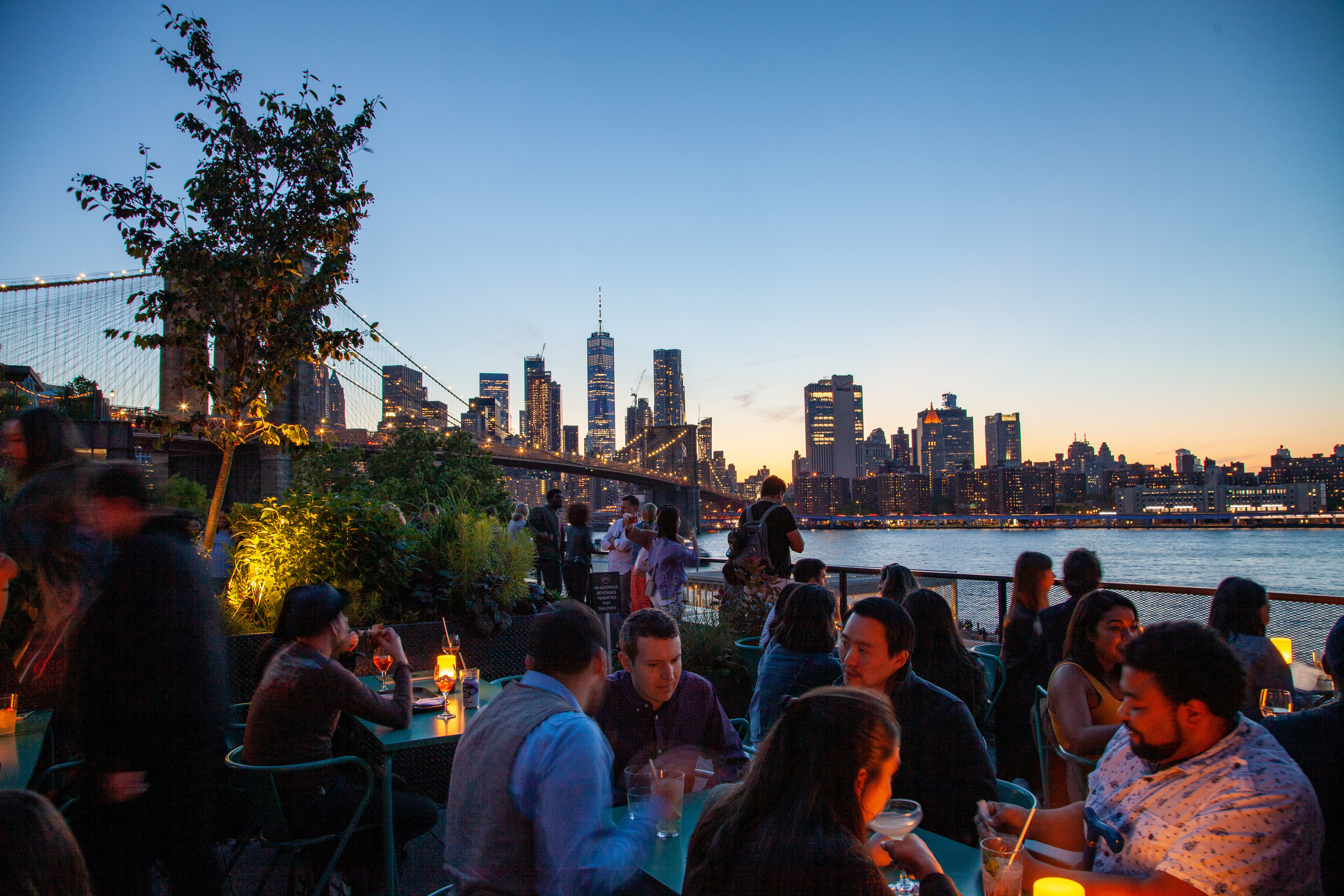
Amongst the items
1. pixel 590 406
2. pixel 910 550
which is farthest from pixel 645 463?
pixel 590 406

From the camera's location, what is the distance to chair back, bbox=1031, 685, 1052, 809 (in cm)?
308

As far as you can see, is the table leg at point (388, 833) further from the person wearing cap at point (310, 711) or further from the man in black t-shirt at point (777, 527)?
the man in black t-shirt at point (777, 527)

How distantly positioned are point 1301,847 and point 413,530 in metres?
5.09

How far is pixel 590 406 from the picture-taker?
190750 mm

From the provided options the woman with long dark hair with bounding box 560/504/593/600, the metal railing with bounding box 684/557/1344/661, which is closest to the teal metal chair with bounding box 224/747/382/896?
the metal railing with bounding box 684/557/1344/661

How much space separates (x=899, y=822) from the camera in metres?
1.74

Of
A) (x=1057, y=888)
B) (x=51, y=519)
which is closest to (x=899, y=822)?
(x=1057, y=888)

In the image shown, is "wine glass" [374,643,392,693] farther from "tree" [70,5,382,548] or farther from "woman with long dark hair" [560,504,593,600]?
"woman with long dark hair" [560,504,593,600]

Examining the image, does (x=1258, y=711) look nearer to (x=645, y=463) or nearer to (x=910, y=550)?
(x=910, y=550)

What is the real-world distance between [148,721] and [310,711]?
73 cm

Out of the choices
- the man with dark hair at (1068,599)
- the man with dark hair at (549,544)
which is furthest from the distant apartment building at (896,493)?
the man with dark hair at (1068,599)

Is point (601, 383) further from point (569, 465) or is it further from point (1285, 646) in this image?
point (1285, 646)

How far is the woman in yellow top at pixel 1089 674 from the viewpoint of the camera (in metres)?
2.76

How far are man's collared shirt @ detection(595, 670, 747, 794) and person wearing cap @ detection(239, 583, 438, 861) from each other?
918 mm
